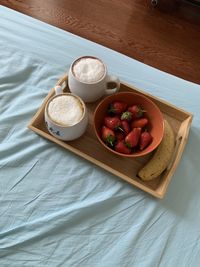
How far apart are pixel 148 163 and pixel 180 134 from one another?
0.13 meters

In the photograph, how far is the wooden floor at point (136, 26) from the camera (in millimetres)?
1445

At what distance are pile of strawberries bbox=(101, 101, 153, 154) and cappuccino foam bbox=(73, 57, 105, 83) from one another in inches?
3.1

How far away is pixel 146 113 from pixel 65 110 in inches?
8.0

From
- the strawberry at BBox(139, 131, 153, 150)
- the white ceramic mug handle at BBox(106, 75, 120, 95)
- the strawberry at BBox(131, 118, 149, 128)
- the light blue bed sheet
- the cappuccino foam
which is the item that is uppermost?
the cappuccino foam

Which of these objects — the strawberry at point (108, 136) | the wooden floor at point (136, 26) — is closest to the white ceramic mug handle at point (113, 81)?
the strawberry at point (108, 136)

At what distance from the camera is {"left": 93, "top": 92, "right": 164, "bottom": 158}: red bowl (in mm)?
751

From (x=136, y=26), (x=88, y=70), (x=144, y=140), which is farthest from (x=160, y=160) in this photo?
(x=136, y=26)

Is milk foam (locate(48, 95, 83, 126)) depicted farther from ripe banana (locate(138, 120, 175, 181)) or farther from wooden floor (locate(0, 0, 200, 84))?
wooden floor (locate(0, 0, 200, 84))

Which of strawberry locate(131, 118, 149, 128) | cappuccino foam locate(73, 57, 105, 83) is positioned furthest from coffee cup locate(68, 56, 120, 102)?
strawberry locate(131, 118, 149, 128)

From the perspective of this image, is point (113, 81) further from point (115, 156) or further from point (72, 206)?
point (72, 206)

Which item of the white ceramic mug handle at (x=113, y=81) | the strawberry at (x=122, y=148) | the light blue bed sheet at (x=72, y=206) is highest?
the white ceramic mug handle at (x=113, y=81)

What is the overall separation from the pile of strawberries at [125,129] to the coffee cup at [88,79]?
5 centimetres

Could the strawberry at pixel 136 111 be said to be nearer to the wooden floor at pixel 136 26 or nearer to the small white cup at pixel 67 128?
the small white cup at pixel 67 128

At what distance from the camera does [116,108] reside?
777mm
